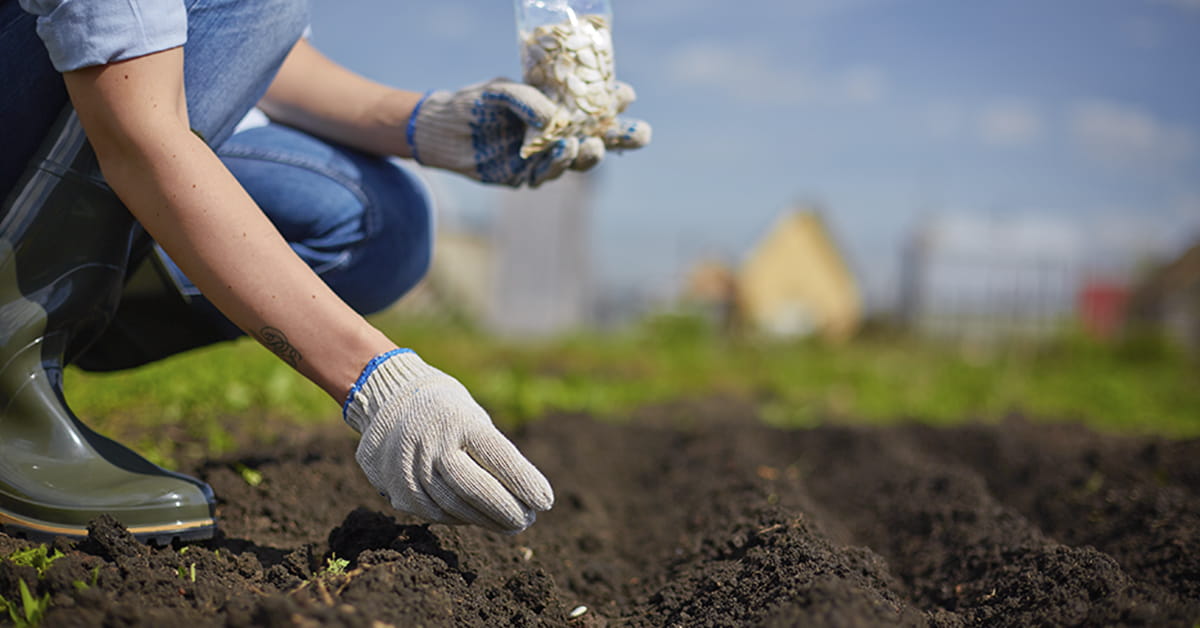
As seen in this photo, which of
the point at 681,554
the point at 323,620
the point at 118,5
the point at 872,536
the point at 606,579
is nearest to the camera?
the point at 323,620

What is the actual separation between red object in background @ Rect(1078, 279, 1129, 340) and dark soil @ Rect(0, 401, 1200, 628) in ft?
33.2

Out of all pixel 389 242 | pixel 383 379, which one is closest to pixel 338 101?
pixel 389 242

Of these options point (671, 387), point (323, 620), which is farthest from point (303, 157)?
point (671, 387)

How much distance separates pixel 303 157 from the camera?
5.98ft

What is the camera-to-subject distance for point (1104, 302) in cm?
1484

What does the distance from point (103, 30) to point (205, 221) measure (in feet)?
0.93

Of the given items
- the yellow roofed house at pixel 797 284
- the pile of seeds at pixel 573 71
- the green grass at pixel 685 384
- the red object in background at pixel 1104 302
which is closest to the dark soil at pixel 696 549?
the green grass at pixel 685 384

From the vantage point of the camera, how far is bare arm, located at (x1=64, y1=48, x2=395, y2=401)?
119cm

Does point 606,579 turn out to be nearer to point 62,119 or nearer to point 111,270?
point 111,270

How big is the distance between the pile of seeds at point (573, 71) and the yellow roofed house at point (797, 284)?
752 centimetres

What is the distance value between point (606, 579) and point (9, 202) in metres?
1.23

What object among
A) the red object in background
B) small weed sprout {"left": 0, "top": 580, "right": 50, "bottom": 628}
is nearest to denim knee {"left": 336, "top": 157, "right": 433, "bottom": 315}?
small weed sprout {"left": 0, "top": 580, "right": 50, "bottom": 628}

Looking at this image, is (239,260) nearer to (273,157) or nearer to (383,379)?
(383,379)

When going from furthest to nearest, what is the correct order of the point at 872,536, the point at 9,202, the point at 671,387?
the point at 671,387
the point at 872,536
the point at 9,202
